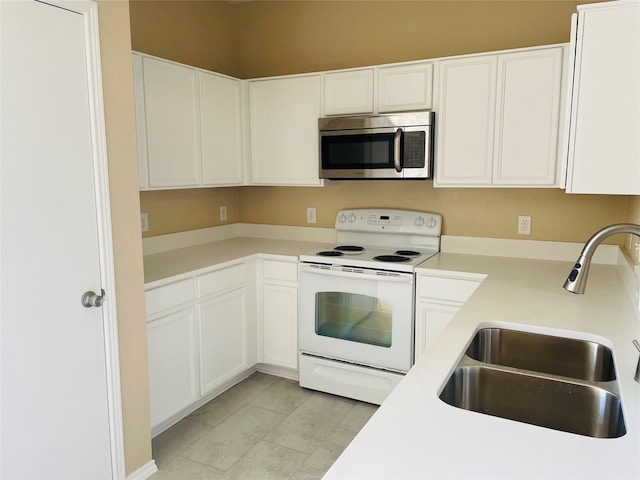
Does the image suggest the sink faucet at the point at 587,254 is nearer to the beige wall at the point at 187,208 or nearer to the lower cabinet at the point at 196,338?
the lower cabinet at the point at 196,338

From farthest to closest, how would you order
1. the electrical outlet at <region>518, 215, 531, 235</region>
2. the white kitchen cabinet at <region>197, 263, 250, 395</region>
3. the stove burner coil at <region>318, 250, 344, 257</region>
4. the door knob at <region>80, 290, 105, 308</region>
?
the stove burner coil at <region>318, 250, 344, 257</region> < the electrical outlet at <region>518, 215, 531, 235</region> < the white kitchen cabinet at <region>197, 263, 250, 395</region> < the door knob at <region>80, 290, 105, 308</region>

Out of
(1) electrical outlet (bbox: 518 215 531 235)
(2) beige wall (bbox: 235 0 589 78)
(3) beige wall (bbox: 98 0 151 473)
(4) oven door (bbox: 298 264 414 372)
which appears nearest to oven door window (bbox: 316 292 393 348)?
(4) oven door (bbox: 298 264 414 372)

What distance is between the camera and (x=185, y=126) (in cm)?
296

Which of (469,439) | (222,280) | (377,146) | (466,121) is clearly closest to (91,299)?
(222,280)

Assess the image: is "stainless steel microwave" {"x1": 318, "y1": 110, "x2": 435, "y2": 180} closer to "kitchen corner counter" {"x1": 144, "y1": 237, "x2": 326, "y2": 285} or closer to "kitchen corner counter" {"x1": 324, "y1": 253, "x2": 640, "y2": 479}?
"kitchen corner counter" {"x1": 144, "y1": 237, "x2": 326, "y2": 285}

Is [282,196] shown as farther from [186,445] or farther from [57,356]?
[57,356]

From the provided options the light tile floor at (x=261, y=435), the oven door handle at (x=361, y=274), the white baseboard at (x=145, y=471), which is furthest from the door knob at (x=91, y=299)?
the oven door handle at (x=361, y=274)

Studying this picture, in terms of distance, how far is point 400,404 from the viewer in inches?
44.3

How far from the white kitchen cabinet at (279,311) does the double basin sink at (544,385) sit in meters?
1.68

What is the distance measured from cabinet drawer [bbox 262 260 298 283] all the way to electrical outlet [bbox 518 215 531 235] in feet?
4.69

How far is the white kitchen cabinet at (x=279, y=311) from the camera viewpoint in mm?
3182

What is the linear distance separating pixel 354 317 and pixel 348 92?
1.44 metres

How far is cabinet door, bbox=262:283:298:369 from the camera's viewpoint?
321 centimetres

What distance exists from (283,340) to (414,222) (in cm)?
119
